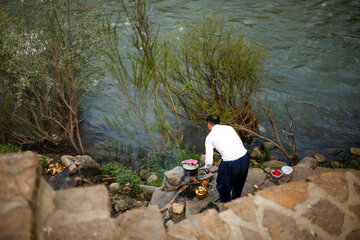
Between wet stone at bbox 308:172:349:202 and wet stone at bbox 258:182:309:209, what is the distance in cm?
12

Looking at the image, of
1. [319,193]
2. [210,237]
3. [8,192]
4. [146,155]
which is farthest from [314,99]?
[8,192]

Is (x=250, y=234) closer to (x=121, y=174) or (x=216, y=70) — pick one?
(x=121, y=174)

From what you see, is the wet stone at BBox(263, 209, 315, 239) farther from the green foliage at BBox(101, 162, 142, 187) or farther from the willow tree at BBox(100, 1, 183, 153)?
the green foliage at BBox(101, 162, 142, 187)

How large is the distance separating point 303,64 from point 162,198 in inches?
339

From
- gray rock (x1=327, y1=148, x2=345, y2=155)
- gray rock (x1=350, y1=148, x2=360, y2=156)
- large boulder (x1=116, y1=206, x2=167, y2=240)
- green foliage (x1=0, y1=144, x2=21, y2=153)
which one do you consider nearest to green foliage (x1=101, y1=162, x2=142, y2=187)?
green foliage (x1=0, y1=144, x2=21, y2=153)

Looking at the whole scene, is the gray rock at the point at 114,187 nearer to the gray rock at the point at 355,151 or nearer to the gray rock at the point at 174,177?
the gray rock at the point at 174,177

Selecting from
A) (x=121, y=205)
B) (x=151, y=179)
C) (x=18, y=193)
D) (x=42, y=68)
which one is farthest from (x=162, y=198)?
(x=42, y=68)

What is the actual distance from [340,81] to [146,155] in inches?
294

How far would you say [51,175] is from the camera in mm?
6004

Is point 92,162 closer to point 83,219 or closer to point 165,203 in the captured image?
point 165,203

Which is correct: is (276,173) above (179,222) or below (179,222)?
below

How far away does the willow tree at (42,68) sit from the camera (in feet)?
19.3

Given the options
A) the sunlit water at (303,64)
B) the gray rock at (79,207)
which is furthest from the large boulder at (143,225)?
the sunlit water at (303,64)

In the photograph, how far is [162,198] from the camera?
15.2 feet
